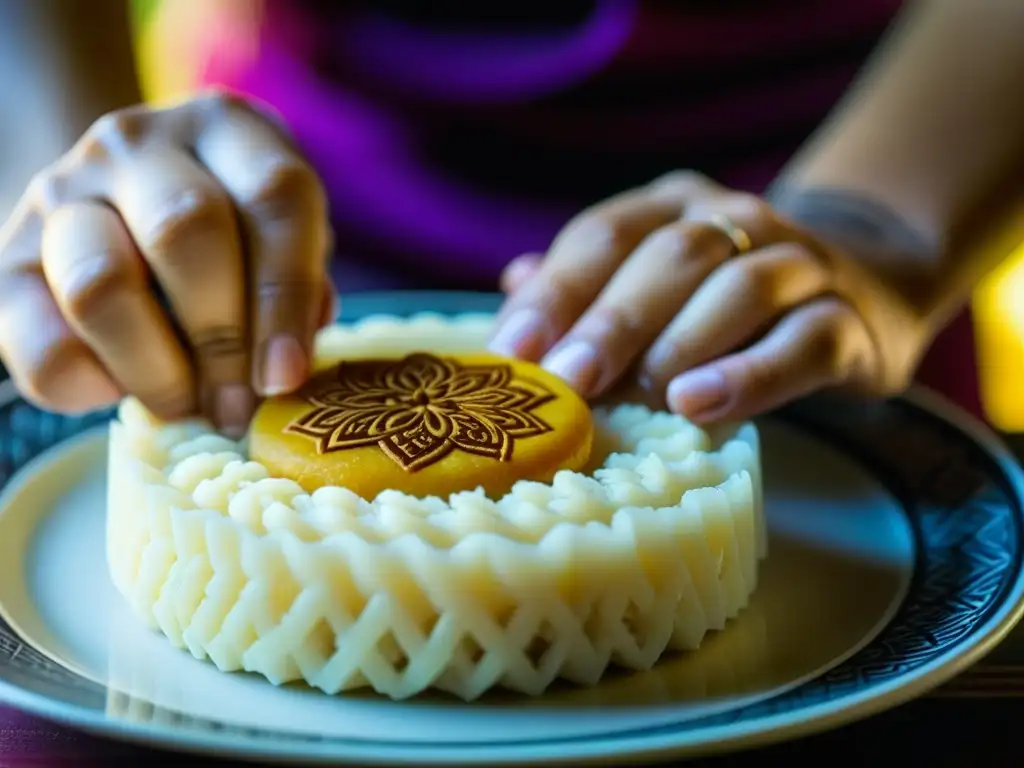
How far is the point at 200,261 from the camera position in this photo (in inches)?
44.6

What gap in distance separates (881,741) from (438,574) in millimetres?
366

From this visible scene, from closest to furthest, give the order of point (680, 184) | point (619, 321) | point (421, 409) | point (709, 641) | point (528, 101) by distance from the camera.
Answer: point (709, 641)
point (421, 409)
point (619, 321)
point (680, 184)
point (528, 101)

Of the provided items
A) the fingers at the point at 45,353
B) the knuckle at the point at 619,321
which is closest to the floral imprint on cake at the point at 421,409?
the knuckle at the point at 619,321

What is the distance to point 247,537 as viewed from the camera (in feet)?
3.00

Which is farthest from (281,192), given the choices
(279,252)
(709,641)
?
(709,641)

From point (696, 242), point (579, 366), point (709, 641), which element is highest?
point (696, 242)

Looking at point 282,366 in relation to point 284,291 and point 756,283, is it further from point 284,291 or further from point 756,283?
point 756,283

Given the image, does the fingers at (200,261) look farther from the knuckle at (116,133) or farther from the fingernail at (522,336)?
the fingernail at (522,336)

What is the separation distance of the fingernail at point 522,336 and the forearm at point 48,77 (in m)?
0.89

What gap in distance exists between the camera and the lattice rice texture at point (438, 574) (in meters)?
0.89

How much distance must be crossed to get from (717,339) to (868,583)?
304 millimetres

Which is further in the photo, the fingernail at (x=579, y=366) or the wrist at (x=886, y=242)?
the wrist at (x=886, y=242)

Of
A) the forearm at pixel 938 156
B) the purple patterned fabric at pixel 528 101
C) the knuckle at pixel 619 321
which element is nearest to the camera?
the knuckle at pixel 619 321

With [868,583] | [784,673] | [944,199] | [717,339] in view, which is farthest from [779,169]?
[784,673]
